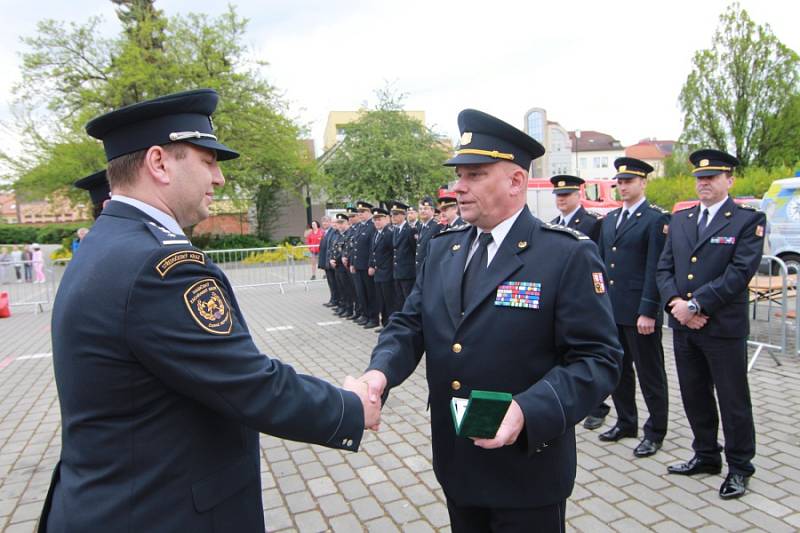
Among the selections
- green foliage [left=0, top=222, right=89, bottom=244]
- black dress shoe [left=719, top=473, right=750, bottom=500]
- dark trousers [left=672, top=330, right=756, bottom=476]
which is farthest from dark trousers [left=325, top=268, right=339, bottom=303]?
green foliage [left=0, top=222, right=89, bottom=244]

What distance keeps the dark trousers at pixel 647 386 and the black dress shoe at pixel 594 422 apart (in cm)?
27

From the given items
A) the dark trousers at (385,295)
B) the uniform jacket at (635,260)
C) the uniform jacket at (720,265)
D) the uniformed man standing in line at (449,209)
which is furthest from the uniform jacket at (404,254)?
the uniform jacket at (720,265)

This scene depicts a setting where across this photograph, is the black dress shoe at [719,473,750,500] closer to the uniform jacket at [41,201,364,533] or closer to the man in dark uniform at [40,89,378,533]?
the man in dark uniform at [40,89,378,533]

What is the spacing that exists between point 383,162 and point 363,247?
1868cm

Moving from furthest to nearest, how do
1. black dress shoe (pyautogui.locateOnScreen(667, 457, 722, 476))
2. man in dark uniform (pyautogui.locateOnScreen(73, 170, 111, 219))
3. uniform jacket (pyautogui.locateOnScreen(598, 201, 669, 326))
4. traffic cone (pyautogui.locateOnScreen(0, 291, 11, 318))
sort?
1. traffic cone (pyautogui.locateOnScreen(0, 291, 11, 318))
2. uniform jacket (pyautogui.locateOnScreen(598, 201, 669, 326))
3. black dress shoe (pyautogui.locateOnScreen(667, 457, 722, 476))
4. man in dark uniform (pyautogui.locateOnScreen(73, 170, 111, 219))

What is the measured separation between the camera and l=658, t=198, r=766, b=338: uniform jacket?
353 cm

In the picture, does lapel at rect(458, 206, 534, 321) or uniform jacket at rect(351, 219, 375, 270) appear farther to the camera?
uniform jacket at rect(351, 219, 375, 270)

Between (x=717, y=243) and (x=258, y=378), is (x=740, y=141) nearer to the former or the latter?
(x=717, y=243)

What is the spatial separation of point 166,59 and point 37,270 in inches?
433

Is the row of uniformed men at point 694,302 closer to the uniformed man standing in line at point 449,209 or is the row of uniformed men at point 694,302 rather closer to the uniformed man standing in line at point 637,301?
the uniformed man standing in line at point 637,301

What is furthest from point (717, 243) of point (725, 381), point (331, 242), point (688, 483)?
point (331, 242)

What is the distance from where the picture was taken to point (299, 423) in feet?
5.35

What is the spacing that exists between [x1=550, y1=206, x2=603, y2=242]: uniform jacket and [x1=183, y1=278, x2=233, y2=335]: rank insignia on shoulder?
4.59m

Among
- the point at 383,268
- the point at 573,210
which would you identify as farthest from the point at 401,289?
the point at 573,210
